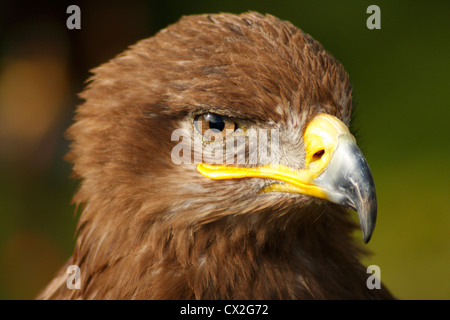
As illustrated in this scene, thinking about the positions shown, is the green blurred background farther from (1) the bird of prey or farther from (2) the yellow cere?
(2) the yellow cere

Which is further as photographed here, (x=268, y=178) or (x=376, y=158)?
(x=376, y=158)

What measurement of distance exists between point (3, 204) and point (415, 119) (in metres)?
3.45

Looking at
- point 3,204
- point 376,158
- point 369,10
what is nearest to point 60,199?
point 3,204

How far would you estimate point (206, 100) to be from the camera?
1853 mm

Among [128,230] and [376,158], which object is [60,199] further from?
[128,230]

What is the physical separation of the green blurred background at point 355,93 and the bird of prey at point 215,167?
2.75 meters

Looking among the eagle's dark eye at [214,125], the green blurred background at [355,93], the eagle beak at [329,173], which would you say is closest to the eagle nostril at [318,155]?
the eagle beak at [329,173]

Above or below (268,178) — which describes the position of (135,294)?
below

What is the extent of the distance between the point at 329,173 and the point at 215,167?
376mm

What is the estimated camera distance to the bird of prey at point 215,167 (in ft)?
6.13

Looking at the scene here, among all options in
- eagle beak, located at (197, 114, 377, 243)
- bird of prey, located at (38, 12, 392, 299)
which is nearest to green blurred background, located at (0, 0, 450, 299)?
bird of prey, located at (38, 12, 392, 299)

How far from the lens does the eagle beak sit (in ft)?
5.75

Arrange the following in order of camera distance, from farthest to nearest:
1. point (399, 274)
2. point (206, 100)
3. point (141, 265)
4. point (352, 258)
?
point (399, 274)
point (352, 258)
point (141, 265)
point (206, 100)

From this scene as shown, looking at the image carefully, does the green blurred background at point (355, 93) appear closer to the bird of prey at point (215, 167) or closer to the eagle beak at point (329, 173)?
the bird of prey at point (215, 167)
